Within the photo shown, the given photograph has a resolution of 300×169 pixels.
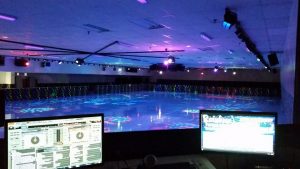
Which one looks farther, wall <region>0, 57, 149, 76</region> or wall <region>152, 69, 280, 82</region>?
wall <region>152, 69, 280, 82</region>

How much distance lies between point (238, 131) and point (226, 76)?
27.8 m

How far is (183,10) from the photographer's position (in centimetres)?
554

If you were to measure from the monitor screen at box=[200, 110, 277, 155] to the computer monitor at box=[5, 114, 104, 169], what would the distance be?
0.89 m

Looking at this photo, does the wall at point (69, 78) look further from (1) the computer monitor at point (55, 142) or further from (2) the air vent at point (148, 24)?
(1) the computer monitor at point (55, 142)

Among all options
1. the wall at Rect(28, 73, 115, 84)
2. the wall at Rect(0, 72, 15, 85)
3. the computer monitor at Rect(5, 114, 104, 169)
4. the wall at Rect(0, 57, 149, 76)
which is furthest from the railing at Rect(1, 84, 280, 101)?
the computer monitor at Rect(5, 114, 104, 169)

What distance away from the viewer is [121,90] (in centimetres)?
2648

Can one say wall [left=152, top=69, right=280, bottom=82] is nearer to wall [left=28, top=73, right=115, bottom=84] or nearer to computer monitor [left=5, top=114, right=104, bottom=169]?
wall [left=28, top=73, right=115, bottom=84]

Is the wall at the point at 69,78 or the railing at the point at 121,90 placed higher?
the wall at the point at 69,78

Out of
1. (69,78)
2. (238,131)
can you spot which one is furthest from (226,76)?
(238,131)

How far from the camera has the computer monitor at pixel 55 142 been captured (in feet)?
5.87

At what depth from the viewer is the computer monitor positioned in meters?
1.79

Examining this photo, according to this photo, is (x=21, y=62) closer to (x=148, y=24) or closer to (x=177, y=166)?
(x=148, y=24)

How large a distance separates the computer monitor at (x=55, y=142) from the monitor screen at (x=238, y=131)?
2.92ft

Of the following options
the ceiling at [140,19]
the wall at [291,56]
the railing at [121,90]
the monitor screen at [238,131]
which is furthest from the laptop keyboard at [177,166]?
the railing at [121,90]
